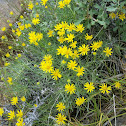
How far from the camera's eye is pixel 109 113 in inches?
52.5

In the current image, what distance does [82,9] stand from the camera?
1.52m

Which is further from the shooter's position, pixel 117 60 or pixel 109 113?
pixel 117 60

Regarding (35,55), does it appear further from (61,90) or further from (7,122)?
(7,122)


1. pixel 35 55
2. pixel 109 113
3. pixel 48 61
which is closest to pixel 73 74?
pixel 48 61

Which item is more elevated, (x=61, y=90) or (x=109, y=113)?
(x=61, y=90)

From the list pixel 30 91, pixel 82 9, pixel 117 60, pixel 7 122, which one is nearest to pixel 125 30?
pixel 117 60

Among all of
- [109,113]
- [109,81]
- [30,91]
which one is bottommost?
[109,113]

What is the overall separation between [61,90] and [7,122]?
804mm

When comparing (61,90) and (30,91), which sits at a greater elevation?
(30,91)

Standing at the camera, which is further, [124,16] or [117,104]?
[124,16]

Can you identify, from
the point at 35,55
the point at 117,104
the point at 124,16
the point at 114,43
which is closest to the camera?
the point at 117,104

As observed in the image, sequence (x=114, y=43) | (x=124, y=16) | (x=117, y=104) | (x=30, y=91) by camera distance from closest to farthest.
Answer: (x=117, y=104), (x=124, y=16), (x=114, y=43), (x=30, y=91)

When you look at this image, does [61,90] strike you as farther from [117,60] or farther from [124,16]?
[124,16]

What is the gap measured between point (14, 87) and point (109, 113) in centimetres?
105
